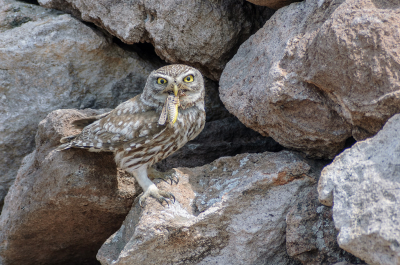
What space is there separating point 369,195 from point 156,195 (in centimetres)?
154

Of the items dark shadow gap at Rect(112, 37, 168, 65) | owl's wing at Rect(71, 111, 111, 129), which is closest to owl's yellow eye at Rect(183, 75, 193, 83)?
owl's wing at Rect(71, 111, 111, 129)

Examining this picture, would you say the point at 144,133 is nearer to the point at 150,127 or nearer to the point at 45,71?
the point at 150,127

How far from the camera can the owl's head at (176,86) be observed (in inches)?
117

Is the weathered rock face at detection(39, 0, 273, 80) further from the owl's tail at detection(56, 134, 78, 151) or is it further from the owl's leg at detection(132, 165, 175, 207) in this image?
the owl's leg at detection(132, 165, 175, 207)

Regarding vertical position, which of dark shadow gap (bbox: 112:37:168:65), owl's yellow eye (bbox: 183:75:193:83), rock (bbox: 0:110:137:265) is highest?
owl's yellow eye (bbox: 183:75:193:83)

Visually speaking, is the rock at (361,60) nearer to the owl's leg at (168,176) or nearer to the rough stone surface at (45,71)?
the owl's leg at (168,176)

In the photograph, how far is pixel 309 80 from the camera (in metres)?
2.46

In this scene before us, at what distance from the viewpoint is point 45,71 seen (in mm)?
3764

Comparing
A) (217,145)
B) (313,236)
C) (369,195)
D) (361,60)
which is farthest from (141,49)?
(369,195)

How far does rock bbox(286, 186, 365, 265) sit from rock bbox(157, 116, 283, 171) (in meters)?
1.40

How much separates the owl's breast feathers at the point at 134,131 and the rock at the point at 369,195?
1.29 metres

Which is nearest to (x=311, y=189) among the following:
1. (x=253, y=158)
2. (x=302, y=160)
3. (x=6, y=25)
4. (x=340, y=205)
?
(x=302, y=160)

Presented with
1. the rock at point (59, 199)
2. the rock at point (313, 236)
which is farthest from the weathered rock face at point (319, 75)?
the rock at point (59, 199)

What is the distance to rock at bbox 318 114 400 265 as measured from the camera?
1.73m
